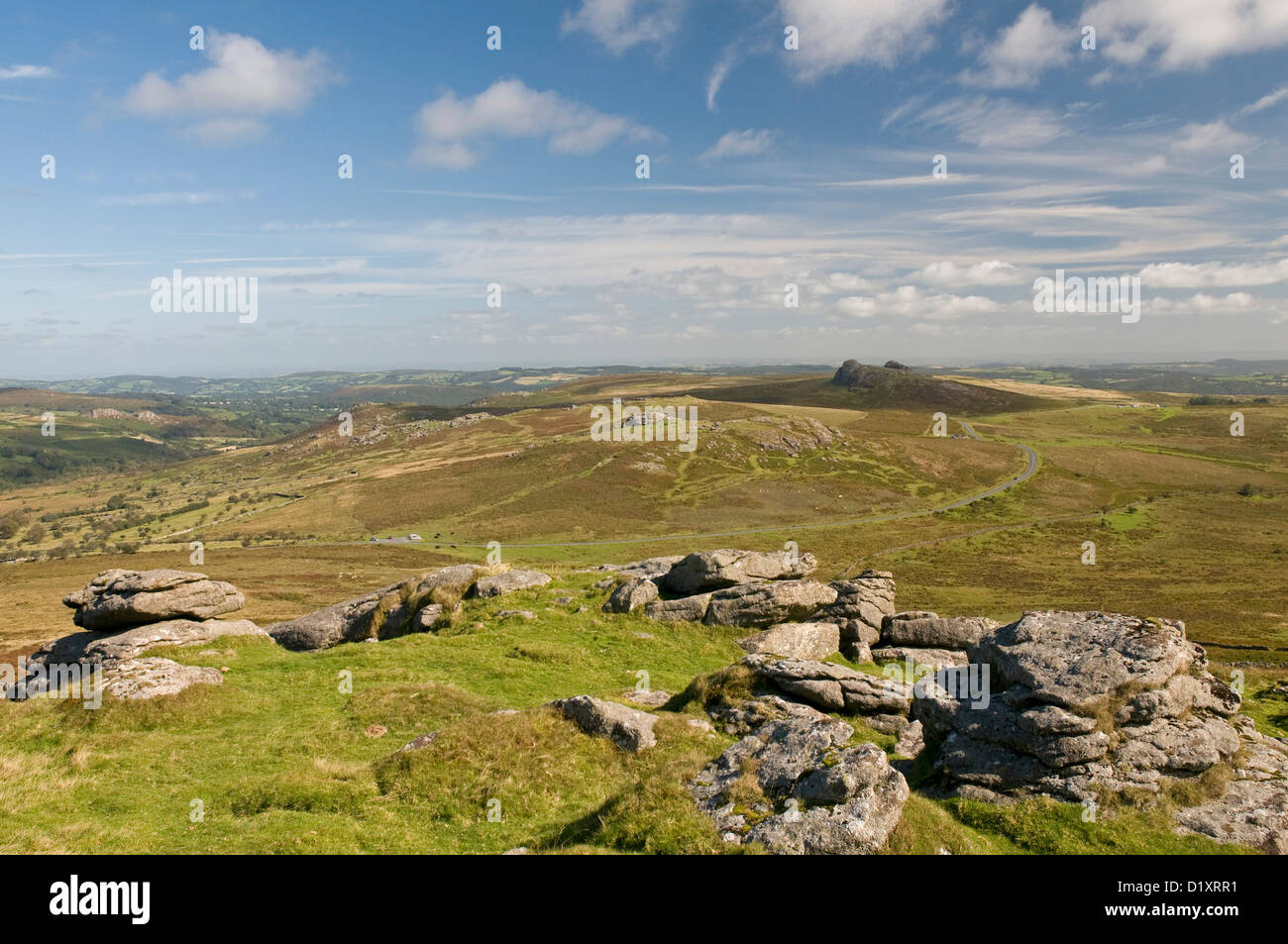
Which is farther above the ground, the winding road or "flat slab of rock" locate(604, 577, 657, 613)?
"flat slab of rock" locate(604, 577, 657, 613)

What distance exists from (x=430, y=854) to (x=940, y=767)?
12.6 m

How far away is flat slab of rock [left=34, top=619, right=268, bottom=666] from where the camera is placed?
2890 centimetres

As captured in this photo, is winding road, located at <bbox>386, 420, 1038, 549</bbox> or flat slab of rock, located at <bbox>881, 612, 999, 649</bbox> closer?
flat slab of rock, located at <bbox>881, 612, 999, 649</bbox>

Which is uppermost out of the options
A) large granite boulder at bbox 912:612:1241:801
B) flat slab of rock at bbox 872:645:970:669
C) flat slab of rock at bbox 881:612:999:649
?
large granite boulder at bbox 912:612:1241:801

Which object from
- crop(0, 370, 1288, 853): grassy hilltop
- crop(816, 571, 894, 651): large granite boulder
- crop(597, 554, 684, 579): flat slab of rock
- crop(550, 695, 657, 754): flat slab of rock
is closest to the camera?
crop(0, 370, 1288, 853): grassy hilltop

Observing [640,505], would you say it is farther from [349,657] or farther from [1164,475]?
[1164,475]

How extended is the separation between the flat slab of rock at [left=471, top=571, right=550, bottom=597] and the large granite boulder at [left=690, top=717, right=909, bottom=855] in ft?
82.2

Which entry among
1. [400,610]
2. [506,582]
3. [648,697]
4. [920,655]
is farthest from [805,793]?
[400,610]

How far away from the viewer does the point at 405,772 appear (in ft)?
54.8

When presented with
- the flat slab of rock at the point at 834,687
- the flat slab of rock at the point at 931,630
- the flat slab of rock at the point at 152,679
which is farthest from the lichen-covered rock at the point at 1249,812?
the flat slab of rock at the point at 152,679

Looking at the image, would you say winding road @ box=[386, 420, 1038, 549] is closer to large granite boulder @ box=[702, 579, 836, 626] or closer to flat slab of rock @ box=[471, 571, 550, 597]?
flat slab of rock @ box=[471, 571, 550, 597]

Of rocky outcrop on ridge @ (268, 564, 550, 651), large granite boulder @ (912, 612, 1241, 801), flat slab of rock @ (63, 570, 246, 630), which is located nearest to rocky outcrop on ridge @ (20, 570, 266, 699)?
flat slab of rock @ (63, 570, 246, 630)

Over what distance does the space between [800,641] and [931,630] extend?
25.6 feet
